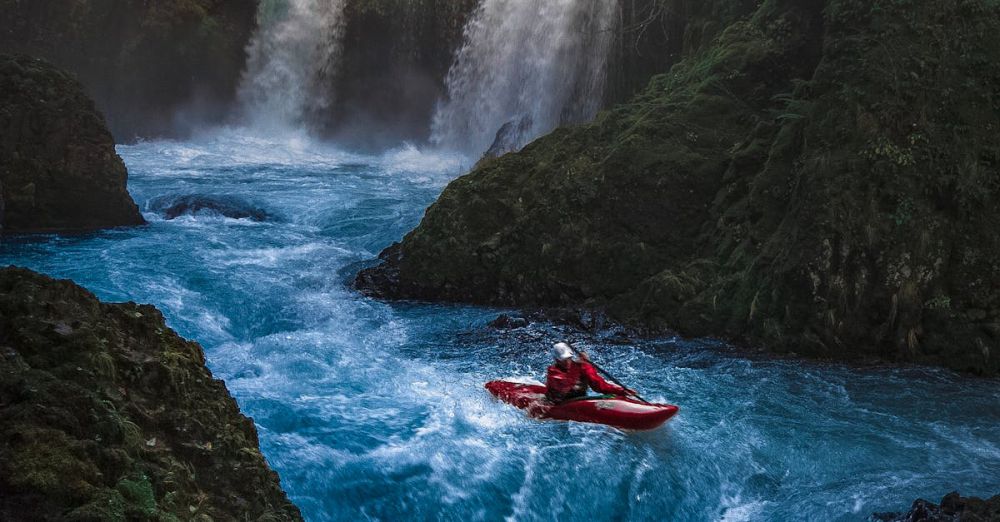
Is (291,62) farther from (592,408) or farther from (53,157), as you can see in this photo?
(592,408)

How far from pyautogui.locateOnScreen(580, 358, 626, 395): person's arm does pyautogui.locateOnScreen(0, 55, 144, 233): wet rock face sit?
9.41 m

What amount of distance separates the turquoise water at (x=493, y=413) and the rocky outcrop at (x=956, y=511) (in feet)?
1.76

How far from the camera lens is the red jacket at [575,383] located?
24.5ft

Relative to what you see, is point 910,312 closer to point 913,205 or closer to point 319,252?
point 913,205

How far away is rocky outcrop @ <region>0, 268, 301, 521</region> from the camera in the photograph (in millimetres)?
3004

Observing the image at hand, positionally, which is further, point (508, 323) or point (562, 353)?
point (508, 323)

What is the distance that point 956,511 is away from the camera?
521cm

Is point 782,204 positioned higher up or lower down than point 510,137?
lower down

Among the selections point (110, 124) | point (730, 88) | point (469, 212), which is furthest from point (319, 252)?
point (110, 124)

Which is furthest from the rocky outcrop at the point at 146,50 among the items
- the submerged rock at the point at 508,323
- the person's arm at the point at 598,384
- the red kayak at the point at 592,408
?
the person's arm at the point at 598,384

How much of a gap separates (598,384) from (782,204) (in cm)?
370

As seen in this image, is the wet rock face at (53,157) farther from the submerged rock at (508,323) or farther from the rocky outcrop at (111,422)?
the rocky outcrop at (111,422)

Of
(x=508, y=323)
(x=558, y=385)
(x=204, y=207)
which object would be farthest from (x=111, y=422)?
(x=204, y=207)

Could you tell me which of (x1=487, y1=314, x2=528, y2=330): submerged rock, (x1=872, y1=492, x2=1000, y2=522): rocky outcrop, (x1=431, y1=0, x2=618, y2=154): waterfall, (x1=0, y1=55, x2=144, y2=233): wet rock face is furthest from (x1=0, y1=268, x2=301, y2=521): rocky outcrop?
(x1=431, y1=0, x2=618, y2=154): waterfall
